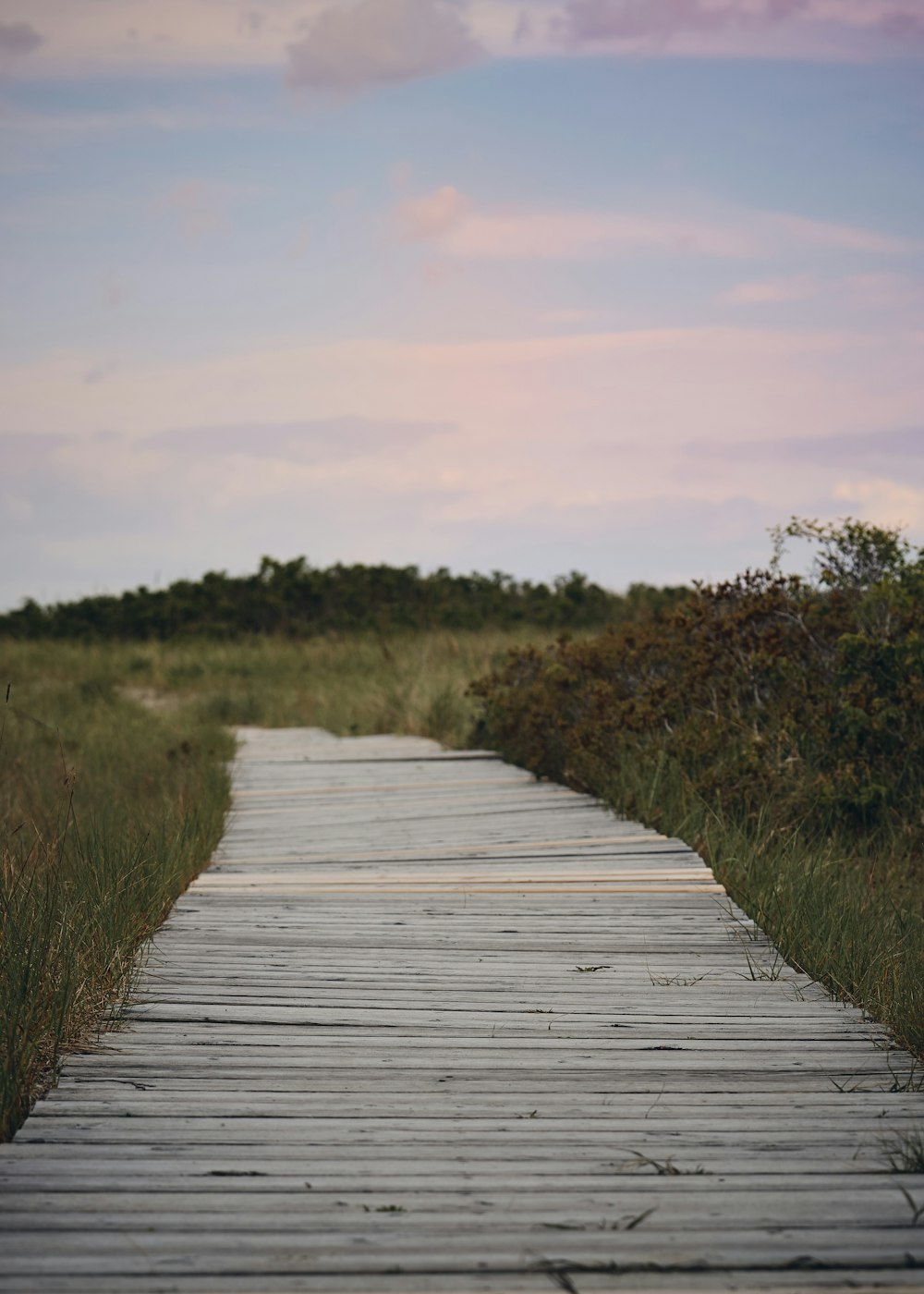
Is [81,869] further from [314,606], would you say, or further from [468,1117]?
[314,606]

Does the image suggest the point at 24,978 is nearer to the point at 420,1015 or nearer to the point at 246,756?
the point at 420,1015

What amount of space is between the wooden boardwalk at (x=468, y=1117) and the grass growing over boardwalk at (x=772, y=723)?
1282mm

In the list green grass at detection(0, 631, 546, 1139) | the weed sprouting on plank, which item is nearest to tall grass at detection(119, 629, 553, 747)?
green grass at detection(0, 631, 546, 1139)

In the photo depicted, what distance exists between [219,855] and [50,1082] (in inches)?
105

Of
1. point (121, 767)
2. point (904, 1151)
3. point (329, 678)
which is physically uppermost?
point (904, 1151)

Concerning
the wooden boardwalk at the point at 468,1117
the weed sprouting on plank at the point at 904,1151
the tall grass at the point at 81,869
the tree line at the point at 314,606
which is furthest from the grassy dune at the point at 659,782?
the tree line at the point at 314,606

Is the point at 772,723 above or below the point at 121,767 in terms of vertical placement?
above

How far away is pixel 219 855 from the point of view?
5176 millimetres

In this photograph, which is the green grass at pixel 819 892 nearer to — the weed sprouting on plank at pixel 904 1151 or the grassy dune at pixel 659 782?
the grassy dune at pixel 659 782

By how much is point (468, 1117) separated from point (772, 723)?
4.48m

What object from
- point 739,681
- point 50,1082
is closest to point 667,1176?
point 50,1082

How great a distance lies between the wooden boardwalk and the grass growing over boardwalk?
1.28 meters

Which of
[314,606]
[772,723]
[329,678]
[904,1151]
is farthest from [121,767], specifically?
[314,606]

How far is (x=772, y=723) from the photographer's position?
6.50 metres
